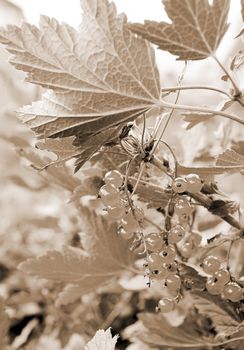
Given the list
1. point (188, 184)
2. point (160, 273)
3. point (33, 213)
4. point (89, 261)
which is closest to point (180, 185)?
point (188, 184)

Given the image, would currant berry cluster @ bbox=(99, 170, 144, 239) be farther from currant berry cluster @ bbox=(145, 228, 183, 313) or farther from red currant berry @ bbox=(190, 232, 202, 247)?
red currant berry @ bbox=(190, 232, 202, 247)

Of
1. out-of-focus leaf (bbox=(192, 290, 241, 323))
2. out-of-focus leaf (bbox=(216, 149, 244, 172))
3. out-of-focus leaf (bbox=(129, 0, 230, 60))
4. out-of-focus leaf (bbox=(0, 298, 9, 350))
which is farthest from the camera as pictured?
out-of-focus leaf (bbox=(0, 298, 9, 350))

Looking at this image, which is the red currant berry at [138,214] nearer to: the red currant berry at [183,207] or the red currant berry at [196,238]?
the red currant berry at [183,207]

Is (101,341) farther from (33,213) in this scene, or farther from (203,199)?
(33,213)

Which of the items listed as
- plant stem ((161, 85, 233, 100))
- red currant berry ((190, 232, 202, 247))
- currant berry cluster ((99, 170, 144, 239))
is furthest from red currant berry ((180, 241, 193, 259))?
plant stem ((161, 85, 233, 100))

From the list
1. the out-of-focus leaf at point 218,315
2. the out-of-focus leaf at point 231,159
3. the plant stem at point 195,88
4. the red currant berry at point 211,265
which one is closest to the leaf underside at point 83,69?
the plant stem at point 195,88

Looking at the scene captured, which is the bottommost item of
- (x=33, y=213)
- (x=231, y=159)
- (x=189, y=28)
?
(x=33, y=213)
